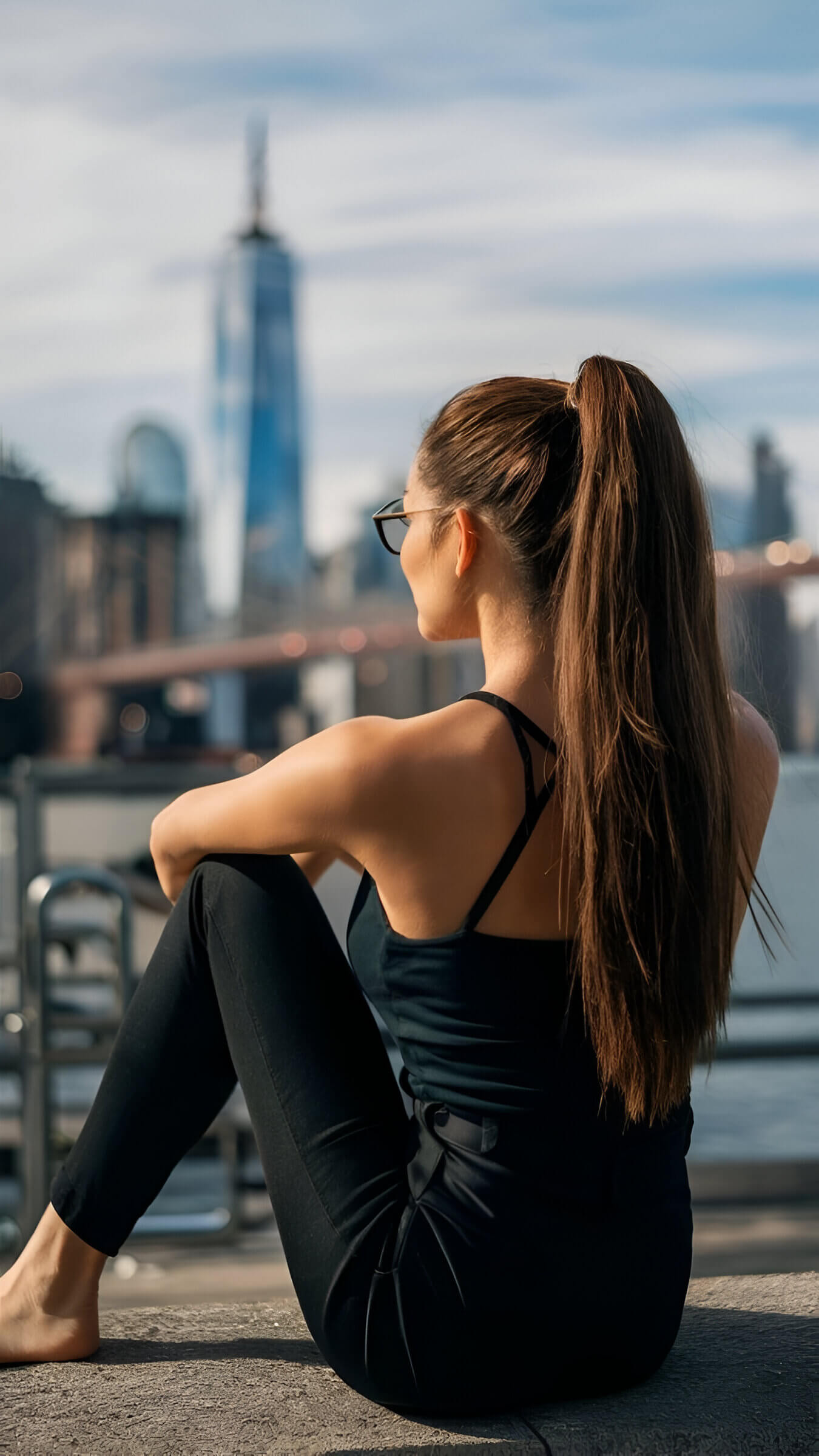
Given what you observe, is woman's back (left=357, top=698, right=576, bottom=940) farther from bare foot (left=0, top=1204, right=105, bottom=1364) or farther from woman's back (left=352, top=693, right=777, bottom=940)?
bare foot (left=0, top=1204, right=105, bottom=1364)

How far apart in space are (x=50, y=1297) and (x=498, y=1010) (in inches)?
18.6

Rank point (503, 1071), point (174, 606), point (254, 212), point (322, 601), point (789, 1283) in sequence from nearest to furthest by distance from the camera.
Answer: point (503, 1071)
point (789, 1283)
point (322, 601)
point (174, 606)
point (254, 212)

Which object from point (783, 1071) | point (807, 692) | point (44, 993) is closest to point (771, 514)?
point (807, 692)

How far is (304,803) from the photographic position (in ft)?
3.29

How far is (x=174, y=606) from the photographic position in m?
39.2

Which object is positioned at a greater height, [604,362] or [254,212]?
[254,212]

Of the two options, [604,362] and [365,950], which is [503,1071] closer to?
[365,950]

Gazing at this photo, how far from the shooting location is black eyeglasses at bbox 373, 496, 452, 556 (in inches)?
43.1

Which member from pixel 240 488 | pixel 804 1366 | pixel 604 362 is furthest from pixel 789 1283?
pixel 240 488

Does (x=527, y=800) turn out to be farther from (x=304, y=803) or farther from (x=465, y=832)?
(x=304, y=803)

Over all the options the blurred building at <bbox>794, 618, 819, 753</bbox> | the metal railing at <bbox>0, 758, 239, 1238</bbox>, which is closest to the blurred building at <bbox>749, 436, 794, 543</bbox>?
the blurred building at <bbox>794, 618, 819, 753</bbox>

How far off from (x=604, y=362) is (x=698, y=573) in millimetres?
165

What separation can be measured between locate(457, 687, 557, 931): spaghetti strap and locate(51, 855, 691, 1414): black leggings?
0.14 m

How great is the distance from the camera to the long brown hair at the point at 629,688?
38.1 inches
